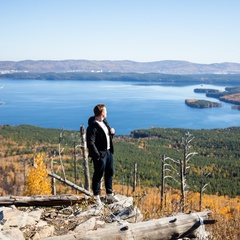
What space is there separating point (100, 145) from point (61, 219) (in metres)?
1.55

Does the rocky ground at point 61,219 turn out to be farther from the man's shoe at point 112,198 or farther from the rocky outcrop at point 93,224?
the man's shoe at point 112,198

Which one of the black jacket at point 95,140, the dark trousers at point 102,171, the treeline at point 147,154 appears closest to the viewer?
the black jacket at point 95,140

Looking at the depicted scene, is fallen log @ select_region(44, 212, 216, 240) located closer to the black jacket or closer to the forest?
the black jacket

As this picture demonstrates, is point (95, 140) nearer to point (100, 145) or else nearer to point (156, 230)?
point (100, 145)

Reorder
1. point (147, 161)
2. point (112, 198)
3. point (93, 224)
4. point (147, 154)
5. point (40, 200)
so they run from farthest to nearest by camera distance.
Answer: point (147, 154) < point (147, 161) < point (112, 198) < point (40, 200) < point (93, 224)

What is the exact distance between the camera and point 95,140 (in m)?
5.43

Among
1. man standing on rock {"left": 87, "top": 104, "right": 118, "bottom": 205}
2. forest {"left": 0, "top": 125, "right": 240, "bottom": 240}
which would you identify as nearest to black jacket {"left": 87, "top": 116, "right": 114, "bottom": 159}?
man standing on rock {"left": 87, "top": 104, "right": 118, "bottom": 205}

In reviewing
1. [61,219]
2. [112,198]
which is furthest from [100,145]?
[61,219]

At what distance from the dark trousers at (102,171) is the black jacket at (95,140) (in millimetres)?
134

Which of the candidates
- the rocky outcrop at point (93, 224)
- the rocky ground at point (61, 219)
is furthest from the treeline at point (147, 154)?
the rocky outcrop at point (93, 224)

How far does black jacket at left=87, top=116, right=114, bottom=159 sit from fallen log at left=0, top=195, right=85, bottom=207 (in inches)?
29.6

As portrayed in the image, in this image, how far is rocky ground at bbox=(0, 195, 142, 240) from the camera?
362 centimetres

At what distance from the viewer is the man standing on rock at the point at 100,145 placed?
525 centimetres

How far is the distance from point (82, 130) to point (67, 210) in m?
4.77
